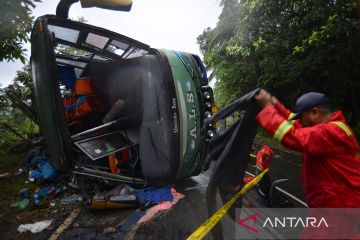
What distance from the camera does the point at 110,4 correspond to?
348cm

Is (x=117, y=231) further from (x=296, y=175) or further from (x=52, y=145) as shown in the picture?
(x=296, y=175)

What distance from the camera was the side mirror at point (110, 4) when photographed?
11.2ft

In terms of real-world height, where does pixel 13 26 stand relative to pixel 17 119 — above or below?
above

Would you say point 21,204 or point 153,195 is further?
point 21,204

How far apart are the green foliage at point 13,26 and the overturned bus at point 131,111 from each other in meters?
0.69

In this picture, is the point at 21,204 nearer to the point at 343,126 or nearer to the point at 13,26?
the point at 13,26

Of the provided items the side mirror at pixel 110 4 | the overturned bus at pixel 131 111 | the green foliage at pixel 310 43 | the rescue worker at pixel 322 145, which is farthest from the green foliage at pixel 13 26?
the green foliage at pixel 310 43

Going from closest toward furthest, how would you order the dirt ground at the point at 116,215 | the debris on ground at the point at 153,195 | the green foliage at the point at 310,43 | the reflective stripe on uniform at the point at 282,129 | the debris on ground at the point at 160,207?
the reflective stripe on uniform at the point at 282,129
the dirt ground at the point at 116,215
the debris on ground at the point at 160,207
the debris on ground at the point at 153,195
the green foliage at the point at 310,43

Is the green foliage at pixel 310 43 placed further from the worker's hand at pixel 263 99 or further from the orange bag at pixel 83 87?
the worker's hand at pixel 263 99

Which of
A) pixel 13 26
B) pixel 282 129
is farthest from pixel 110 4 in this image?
pixel 282 129

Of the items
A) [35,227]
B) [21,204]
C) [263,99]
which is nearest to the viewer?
[263,99]

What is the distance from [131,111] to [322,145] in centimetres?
377

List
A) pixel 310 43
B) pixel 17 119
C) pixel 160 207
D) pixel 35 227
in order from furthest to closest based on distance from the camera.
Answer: pixel 17 119 < pixel 310 43 < pixel 160 207 < pixel 35 227

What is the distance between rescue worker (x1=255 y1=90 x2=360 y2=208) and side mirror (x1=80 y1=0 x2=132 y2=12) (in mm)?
2346
